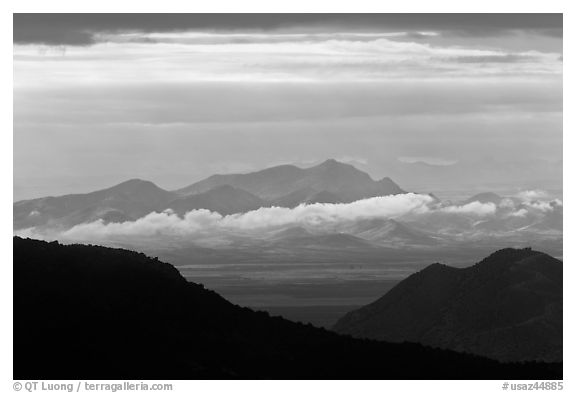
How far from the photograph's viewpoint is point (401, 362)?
74250 mm

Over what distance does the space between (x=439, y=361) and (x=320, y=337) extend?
7932 mm

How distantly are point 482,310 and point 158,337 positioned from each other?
1403 inches

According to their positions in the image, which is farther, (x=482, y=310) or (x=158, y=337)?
(x=482, y=310)

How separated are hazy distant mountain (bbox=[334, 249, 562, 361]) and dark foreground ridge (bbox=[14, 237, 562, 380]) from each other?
17.3 metres

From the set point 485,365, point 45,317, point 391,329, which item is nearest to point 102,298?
point 45,317

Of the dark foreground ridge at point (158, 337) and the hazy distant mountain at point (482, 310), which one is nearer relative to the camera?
the dark foreground ridge at point (158, 337)

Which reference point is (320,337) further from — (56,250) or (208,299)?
(56,250)

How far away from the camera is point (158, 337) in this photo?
73062mm

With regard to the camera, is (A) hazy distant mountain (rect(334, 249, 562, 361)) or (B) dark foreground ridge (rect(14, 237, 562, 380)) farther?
(A) hazy distant mountain (rect(334, 249, 562, 361))

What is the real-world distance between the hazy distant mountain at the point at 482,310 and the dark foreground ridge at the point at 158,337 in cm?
1726

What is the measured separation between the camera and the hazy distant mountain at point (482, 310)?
94.4 meters

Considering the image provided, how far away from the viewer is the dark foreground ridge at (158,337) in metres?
69.5

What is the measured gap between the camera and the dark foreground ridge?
69.5 m

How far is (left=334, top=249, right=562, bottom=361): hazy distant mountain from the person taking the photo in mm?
94375
